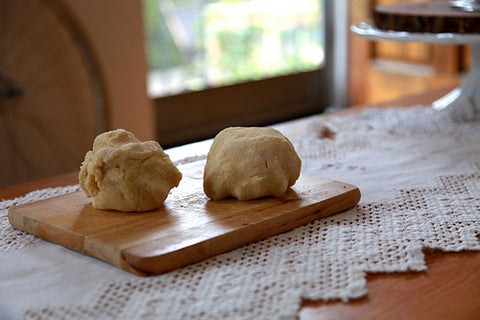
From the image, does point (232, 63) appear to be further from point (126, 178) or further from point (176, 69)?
point (126, 178)

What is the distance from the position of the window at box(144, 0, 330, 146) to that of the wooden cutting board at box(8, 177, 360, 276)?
6.65ft

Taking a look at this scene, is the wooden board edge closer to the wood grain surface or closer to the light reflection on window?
the wood grain surface

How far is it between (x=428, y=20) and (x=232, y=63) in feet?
6.52

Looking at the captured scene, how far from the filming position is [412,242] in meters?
0.73

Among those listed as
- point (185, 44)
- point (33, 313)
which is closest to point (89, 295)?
point (33, 313)

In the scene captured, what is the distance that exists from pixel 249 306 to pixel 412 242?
0.75 ft

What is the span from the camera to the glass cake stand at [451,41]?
121 centimetres

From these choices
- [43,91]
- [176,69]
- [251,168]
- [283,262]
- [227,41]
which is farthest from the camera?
[227,41]

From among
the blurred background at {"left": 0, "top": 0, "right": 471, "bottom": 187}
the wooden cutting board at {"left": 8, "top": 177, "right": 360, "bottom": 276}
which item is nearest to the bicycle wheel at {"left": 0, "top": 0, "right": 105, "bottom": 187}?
the blurred background at {"left": 0, "top": 0, "right": 471, "bottom": 187}

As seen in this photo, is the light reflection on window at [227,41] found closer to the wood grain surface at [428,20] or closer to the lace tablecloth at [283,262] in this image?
the wood grain surface at [428,20]

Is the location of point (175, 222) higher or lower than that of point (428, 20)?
lower

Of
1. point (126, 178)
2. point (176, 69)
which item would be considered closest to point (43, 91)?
point (176, 69)

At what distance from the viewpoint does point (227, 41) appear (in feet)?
10.4

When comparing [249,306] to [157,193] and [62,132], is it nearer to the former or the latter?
[157,193]
